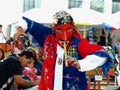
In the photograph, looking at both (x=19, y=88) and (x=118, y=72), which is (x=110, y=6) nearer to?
(x=118, y=72)

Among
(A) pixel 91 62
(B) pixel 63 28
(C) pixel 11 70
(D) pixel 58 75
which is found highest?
(B) pixel 63 28

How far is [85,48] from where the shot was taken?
3.19 meters

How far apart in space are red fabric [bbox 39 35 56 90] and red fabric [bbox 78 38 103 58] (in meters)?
0.22

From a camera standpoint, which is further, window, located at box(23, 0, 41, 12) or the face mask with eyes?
A: window, located at box(23, 0, 41, 12)

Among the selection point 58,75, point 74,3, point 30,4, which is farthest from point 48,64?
point 74,3

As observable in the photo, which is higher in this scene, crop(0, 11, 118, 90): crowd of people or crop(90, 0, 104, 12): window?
crop(0, 11, 118, 90): crowd of people

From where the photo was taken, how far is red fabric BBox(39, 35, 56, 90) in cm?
322

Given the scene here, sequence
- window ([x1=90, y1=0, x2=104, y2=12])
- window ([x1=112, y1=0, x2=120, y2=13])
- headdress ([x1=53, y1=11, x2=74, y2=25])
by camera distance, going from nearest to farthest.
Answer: headdress ([x1=53, y1=11, x2=74, y2=25]), window ([x1=90, y1=0, x2=104, y2=12]), window ([x1=112, y1=0, x2=120, y2=13])

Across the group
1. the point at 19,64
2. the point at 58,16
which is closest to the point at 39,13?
the point at 19,64

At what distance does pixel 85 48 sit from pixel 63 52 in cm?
18

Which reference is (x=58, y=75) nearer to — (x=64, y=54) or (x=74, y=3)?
(x=64, y=54)

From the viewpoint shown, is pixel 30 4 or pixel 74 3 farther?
pixel 74 3

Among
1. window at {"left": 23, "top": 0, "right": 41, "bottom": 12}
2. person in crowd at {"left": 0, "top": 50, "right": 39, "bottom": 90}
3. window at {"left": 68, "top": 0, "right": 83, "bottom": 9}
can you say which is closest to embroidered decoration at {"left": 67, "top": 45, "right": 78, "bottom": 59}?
person in crowd at {"left": 0, "top": 50, "right": 39, "bottom": 90}

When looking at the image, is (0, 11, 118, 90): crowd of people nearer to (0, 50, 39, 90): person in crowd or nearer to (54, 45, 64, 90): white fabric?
(54, 45, 64, 90): white fabric
